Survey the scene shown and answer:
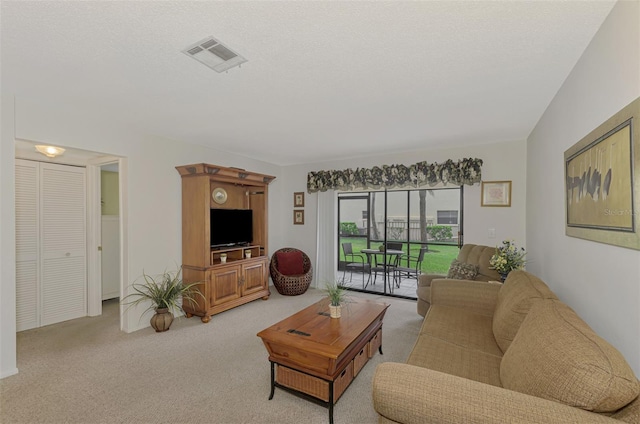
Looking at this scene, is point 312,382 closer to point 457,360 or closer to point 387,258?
point 457,360

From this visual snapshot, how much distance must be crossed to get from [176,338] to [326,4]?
3454mm

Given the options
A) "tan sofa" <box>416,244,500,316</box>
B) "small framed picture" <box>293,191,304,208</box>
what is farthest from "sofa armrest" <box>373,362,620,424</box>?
"small framed picture" <box>293,191,304,208</box>

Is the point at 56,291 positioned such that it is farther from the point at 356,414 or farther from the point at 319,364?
the point at 356,414

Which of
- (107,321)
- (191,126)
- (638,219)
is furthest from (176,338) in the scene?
(638,219)

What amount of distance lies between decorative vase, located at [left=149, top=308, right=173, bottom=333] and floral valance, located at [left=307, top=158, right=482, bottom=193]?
3.07 m

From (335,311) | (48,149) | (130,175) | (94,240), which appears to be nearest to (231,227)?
(130,175)

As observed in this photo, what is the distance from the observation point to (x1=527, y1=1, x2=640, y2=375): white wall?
4.07 feet

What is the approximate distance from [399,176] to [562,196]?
247 centimetres

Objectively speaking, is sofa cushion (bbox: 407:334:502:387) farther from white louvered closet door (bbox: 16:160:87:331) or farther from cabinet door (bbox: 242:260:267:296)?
white louvered closet door (bbox: 16:160:87:331)

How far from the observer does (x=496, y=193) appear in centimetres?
394

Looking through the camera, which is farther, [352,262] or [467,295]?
[352,262]

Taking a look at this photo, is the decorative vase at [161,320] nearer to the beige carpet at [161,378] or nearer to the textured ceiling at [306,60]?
the beige carpet at [161,378]

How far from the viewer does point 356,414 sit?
197 cm

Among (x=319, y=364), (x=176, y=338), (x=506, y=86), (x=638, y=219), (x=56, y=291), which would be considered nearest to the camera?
(x=638, y=219)
